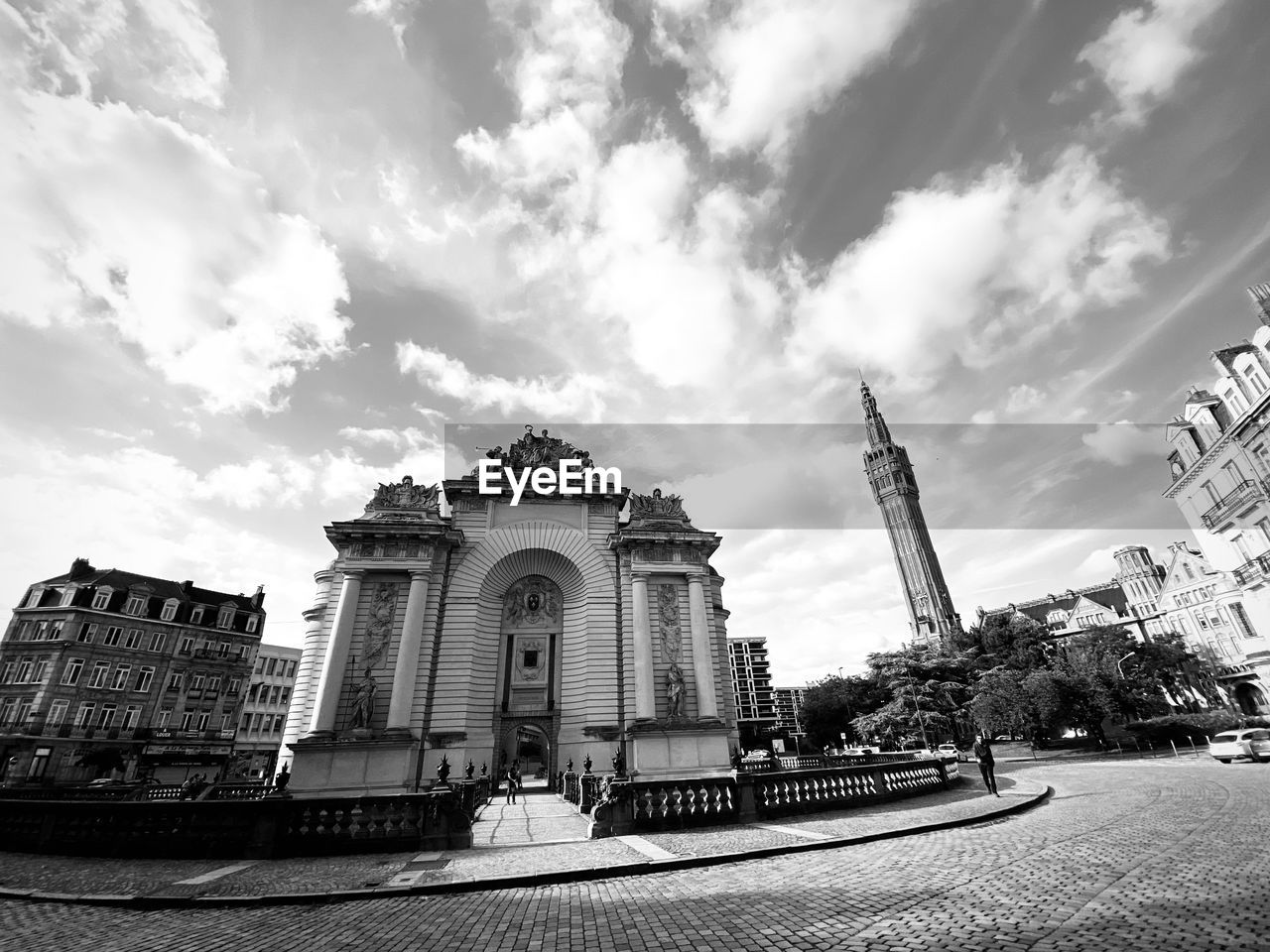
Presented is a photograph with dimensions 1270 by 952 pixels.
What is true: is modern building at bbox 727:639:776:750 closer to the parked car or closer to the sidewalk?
the parked car

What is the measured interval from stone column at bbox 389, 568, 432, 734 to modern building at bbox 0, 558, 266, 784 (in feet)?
94.7

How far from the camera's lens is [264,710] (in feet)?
186

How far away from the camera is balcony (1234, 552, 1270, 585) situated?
3291 centimetres

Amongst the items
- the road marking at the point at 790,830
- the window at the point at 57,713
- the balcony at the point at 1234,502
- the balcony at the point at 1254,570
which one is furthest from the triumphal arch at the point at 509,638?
the balcony at the point at 1254,570

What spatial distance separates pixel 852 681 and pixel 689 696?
45.0 meters

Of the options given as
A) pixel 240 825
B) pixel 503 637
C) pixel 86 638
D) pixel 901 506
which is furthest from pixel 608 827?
pixel 901 506

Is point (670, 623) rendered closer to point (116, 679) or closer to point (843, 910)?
point (843, 910)

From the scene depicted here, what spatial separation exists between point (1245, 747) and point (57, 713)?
7181 cm

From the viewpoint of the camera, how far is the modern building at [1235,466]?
104 feet

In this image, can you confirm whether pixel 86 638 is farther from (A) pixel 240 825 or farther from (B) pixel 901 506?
(B) pixel 901 506

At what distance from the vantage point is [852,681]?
2596 inches

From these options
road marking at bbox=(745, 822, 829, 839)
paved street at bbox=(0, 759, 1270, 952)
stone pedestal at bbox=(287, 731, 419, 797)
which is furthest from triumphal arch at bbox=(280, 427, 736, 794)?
paved street at bbox=(0, 759, 1270, 952)

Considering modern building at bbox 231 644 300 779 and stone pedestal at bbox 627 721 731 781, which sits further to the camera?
modern building at bbox 231 644 300 779

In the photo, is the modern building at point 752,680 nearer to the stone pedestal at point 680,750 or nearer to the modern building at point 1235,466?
the modern building at point 1235,466
